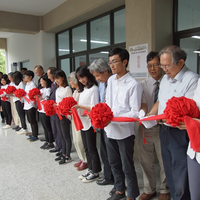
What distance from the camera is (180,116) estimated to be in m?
1.44

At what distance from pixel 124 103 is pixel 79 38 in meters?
4.66

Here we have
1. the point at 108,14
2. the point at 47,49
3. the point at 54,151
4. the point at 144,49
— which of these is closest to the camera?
the point at 144,49

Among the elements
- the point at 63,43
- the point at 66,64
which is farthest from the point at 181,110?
the point at 63,43

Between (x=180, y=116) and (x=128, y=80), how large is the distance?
0.77 metres

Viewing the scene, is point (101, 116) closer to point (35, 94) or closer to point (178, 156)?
point (178, 156)

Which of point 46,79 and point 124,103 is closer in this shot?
point 124,103

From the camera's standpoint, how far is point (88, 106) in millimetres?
2719

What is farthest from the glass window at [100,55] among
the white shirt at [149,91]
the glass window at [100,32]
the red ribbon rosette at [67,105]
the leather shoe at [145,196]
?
the leather shoe at [145,196]

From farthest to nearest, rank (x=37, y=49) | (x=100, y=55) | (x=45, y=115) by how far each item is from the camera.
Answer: (x=37, y=49) → (x=100, y=55) → (x=45, y=115)

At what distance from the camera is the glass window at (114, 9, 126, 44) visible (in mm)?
4496

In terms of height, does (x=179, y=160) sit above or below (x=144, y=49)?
below

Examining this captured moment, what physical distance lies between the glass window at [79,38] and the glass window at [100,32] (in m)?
0.38

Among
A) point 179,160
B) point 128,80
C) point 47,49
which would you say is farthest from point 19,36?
point 179,160

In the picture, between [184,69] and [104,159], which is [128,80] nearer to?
[184,69]
